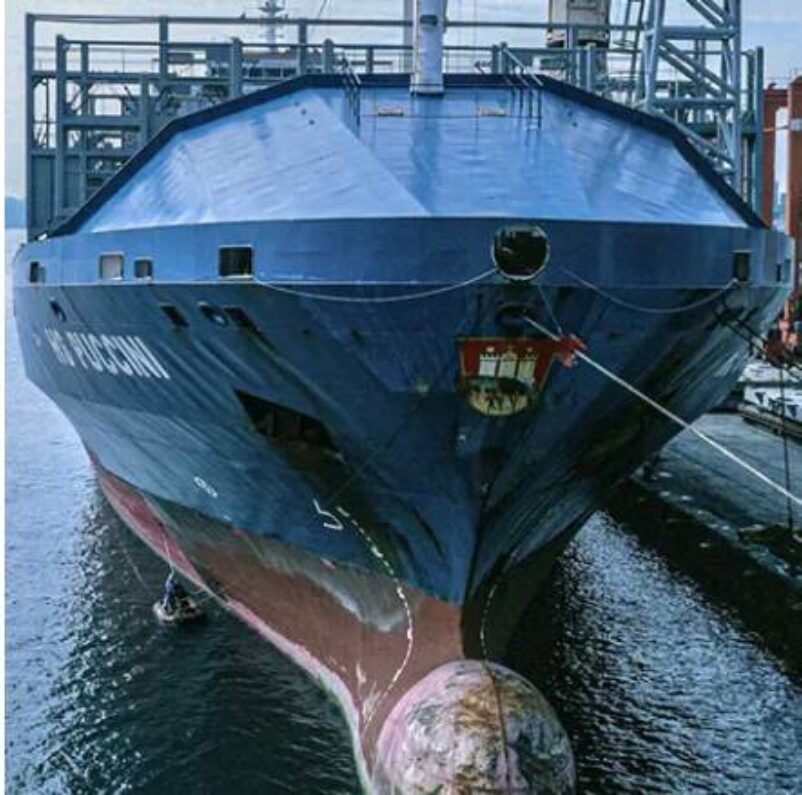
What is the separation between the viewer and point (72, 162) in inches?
933

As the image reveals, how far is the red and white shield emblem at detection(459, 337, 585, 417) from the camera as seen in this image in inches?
367

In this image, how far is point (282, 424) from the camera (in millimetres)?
10875

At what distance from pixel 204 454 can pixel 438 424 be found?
3.49 m

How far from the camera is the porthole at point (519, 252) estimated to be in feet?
29.7

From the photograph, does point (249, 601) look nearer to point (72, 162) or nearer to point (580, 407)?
point (580, 407)

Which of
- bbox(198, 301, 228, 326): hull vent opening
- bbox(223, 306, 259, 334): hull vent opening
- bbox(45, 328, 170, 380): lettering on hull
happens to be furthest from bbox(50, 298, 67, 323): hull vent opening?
bbox(223, 306, 259, 334): hull vent opening

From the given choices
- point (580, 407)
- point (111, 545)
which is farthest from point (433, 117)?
point (111, 545)

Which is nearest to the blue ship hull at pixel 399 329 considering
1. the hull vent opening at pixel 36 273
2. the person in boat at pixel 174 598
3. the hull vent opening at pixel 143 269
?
the hull vent opening at pixel 143 269

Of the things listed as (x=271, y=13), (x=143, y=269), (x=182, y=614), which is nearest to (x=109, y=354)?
(x=143, y=269)

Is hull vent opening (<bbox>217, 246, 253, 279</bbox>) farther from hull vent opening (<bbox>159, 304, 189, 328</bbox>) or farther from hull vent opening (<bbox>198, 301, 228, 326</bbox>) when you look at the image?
hull vent opening (<bbox>159, 304, 189, 328</bbox>)

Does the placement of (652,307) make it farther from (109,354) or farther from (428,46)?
(109,354)

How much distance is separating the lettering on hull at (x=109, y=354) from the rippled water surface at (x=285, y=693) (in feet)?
13.9

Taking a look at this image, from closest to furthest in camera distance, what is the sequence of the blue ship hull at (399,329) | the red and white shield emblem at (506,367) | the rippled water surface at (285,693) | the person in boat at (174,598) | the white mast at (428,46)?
1. the red and white shield emblem at (506,367)
2. the blue ship hull at (399,329)
3. the white mast at (428,46)
4. the rippled water surface at (285,693)
5. the person in boat at (174,598)

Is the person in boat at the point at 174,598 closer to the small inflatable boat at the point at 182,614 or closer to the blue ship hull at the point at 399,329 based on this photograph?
the small inflatable boat at the point at 182,614
